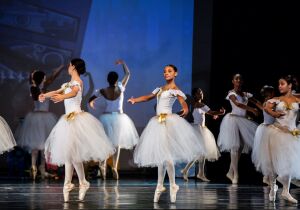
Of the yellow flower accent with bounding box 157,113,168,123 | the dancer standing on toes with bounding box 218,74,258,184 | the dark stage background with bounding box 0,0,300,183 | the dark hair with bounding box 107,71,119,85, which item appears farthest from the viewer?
the dark stage background with bounding box 0,0,300,183

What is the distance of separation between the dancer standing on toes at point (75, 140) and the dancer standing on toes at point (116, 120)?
11.8 ft

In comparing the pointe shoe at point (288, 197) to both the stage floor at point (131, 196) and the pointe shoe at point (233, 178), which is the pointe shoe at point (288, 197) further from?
the pointe shoe at point (233, 178)

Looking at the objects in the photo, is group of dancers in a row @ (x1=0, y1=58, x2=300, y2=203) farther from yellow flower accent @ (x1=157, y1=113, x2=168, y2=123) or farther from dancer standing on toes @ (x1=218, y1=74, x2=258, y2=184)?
dancer standing on toes @ (x1=218, y1=74, x2=258, y2=184)

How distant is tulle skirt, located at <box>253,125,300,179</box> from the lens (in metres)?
6.96

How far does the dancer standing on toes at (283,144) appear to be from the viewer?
697 centimetres

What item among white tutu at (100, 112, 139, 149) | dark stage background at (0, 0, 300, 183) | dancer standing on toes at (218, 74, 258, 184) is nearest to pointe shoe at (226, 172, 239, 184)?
dancer standing on toes at (218, 74, 258, 184)

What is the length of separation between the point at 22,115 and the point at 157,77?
229 cm

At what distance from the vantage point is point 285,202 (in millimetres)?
7051

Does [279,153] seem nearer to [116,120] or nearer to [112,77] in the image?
[116,120]

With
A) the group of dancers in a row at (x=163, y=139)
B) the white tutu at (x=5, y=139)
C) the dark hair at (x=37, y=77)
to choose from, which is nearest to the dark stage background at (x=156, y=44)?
the dark hair at (x=37, y=77)

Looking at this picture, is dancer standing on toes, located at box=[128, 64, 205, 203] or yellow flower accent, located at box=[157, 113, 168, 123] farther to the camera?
yellow flower accent, located at box=[157, 113, 168, 123]

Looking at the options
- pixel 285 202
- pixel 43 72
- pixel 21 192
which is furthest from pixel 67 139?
pixel 43 72

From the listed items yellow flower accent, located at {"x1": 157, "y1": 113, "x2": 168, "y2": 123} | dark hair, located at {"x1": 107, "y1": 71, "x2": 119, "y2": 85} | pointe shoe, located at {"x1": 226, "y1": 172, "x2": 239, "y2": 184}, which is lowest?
pointe shoe, located at {"x1": 226, "y1": 172, "x2": 239, "y2": 184}

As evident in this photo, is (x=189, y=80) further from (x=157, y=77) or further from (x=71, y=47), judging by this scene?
(x=71, y=47)
